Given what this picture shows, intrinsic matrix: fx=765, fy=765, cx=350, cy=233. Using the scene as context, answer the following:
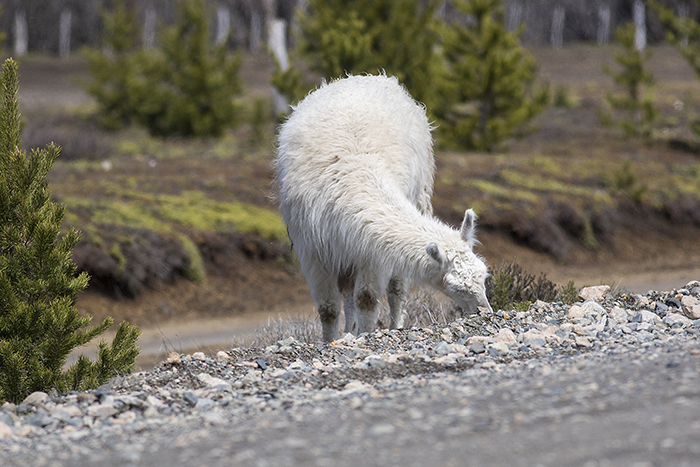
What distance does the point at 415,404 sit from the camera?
363 cm

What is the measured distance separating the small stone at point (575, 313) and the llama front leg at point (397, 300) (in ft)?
Answer: 5.88

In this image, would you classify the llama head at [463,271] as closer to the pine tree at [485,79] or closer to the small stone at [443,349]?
the small stone at [443,349]

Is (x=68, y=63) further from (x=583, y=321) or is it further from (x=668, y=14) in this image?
(x=583, y=321)

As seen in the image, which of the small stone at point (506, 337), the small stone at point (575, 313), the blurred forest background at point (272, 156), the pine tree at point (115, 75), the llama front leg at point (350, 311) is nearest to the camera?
the small stone at point (506, 337)

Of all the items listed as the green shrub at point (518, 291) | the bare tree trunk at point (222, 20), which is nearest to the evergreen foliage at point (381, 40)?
the green shrub at point (518, 291)

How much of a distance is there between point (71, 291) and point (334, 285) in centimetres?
248

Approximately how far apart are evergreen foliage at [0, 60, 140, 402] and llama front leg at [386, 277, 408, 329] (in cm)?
303

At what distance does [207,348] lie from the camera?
8.33m

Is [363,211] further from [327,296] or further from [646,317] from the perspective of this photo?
[646,317]

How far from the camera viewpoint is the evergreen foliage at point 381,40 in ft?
63.6

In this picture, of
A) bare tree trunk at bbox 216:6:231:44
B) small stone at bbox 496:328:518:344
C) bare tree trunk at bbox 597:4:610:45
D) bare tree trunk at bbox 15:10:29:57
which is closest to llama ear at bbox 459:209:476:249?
small stone at bbox 496:328:518:344

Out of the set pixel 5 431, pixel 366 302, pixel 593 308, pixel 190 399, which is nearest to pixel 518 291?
pixel 593 308

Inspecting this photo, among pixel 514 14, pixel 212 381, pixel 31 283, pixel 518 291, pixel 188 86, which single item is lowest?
pixel 518 291

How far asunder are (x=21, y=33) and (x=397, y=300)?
60.2 metres
